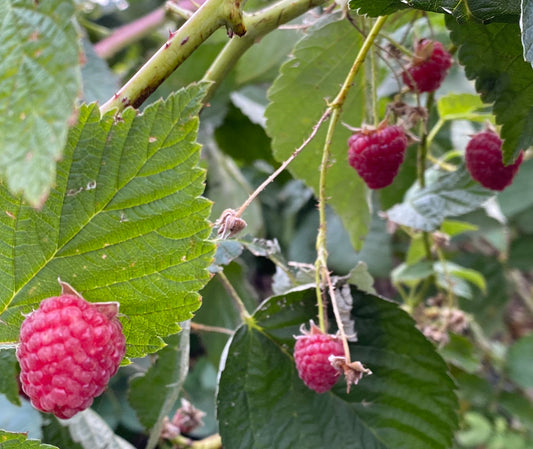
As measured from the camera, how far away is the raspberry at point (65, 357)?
45cm

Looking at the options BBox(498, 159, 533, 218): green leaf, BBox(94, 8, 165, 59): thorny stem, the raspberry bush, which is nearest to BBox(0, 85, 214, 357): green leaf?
the raspberry bush

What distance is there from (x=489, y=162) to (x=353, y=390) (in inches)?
12.6

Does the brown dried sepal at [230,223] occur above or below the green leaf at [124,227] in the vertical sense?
below

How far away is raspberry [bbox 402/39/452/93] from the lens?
74 cm

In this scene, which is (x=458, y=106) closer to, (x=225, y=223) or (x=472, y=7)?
(x=472, y=7)

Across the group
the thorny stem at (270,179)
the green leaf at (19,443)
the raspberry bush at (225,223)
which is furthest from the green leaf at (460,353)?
the green leaf at (19,443)

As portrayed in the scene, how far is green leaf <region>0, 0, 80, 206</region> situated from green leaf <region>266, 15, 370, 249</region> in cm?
47

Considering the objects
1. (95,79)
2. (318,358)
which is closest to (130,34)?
(95,79)

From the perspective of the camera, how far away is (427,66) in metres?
0.74

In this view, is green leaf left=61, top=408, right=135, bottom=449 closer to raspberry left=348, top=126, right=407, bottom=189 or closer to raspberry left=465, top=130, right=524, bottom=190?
raspberry left=348, top=126, right=407, bottom=189

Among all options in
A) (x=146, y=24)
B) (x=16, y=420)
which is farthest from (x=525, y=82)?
(x=146, y=24)

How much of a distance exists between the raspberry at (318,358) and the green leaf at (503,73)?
0.25m

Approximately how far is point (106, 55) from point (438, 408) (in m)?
1.08

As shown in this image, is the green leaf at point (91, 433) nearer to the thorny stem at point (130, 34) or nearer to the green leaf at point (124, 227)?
the green leaf at point (124, 227)
